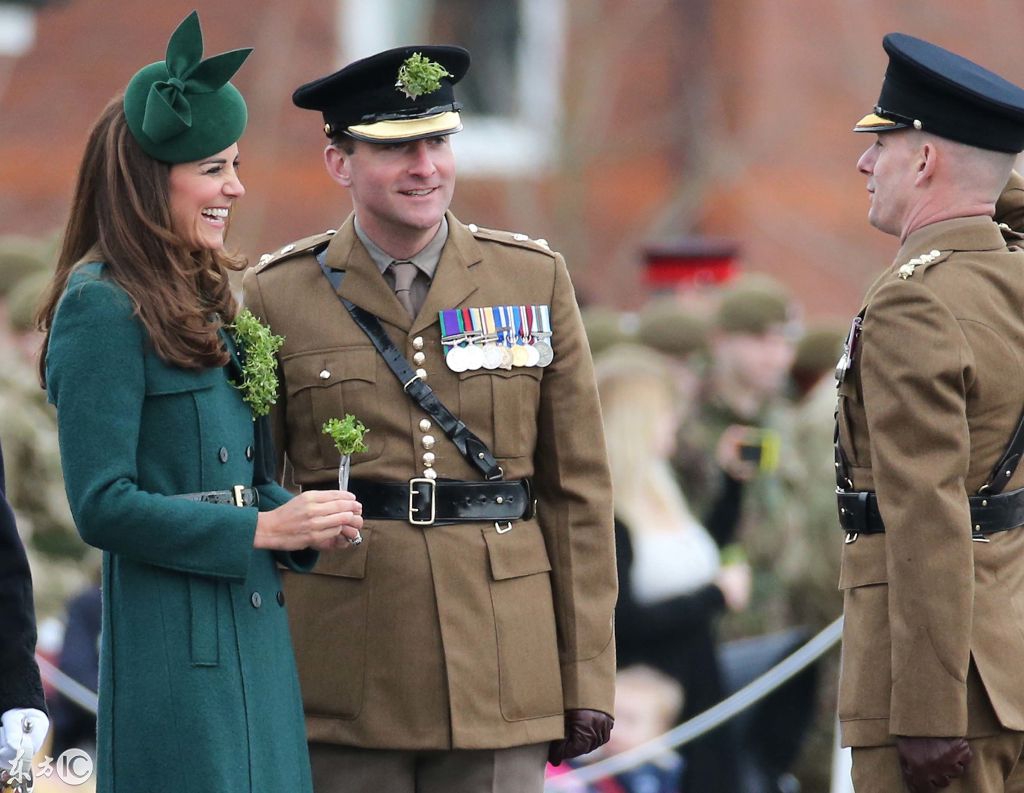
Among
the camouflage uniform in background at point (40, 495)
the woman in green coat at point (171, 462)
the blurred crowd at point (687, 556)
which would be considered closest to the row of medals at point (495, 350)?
the woman in green coat at point (171, 462)

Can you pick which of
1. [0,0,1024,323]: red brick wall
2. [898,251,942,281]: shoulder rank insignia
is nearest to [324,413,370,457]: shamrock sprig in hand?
[898,251,942,281]: shoulder rank insignia

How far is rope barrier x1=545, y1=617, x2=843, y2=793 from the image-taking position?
7016 mm

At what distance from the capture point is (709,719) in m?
7.18

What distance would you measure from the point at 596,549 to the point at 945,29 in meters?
14.7

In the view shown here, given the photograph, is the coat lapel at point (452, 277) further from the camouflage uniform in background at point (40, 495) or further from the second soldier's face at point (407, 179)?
the camouflage uniform in background at point (40, 495)

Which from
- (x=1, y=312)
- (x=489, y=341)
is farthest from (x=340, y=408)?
(x=1, y=312)

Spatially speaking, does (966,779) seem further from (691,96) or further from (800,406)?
(691,96)

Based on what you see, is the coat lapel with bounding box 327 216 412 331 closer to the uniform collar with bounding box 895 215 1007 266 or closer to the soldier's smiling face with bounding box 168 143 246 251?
the soldier's smiling face with bounding box 168 143 246 251

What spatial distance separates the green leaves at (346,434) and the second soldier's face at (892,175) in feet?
4.19

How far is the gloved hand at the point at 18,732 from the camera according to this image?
396 cm

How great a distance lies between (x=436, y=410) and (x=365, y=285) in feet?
1.18

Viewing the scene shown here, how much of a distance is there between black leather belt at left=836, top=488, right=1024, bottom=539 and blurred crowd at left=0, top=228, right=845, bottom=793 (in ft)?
9.14

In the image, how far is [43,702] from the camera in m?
4.07

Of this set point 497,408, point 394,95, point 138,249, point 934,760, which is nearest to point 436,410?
point 497,408
